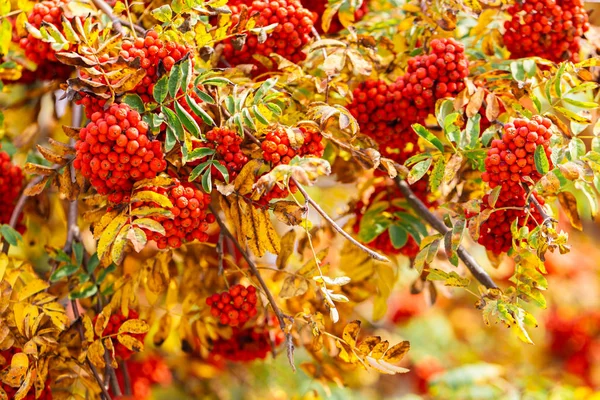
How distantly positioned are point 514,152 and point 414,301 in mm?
1517

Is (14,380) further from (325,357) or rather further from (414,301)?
(414,301)

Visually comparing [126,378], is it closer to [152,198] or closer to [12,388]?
[12,388]

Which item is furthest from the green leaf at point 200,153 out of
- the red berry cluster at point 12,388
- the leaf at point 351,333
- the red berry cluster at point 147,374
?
the red berry cluster at point 147,374

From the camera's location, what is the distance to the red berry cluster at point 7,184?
1.00 meters

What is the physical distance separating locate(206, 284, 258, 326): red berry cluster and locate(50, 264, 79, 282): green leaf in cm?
21

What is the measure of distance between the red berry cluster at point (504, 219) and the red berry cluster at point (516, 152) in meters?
0.02

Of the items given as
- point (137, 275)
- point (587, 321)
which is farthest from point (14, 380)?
point (587, 321)

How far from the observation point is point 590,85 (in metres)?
0.86

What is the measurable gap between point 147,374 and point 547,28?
1098mm

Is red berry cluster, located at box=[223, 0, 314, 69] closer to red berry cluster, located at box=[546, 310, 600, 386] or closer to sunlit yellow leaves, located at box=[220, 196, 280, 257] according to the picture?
sunlit yellow leaves, located at box=[220, 196, 280, 257]

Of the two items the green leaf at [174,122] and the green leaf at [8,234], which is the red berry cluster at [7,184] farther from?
the green leaf at [174,122]

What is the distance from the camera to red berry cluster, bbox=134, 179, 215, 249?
76 centimetres

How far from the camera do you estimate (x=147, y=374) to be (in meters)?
1.55

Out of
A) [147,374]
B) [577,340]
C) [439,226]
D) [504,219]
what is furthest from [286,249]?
[577,340]
